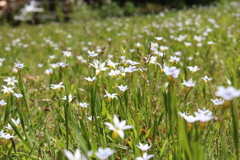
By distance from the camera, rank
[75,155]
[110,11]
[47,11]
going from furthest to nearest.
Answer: [47,11] → [110,11] → [75,155]

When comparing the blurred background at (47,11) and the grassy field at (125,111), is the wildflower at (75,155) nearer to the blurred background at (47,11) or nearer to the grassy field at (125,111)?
the grassy field at (125,111)

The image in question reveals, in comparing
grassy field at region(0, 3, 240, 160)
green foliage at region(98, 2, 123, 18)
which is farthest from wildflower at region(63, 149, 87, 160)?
green foliage at region(98, 2, 123, 18)

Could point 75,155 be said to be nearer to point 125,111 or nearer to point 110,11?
point 125,111

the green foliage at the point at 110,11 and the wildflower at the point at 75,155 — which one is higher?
the wildflower at the point at 75,155

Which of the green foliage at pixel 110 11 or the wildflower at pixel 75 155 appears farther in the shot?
the green foliage at pixel 110 11

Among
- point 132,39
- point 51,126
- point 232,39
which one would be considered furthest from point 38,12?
point 51,126

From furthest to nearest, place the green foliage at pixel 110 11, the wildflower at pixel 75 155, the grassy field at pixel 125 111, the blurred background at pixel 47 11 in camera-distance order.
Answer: the green foliage at pixel 110 11
the blurred background at pixel 47 11
the grassy field at pixel 125 111
the wildflower at pixel 75 155

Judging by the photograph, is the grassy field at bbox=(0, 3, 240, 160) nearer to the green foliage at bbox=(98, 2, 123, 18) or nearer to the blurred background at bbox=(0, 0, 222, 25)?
the blurred background at bbox=(0, 0, 222, 25)

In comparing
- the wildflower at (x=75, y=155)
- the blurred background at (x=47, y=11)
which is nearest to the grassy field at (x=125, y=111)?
the wildflower at (x=75, y=155)

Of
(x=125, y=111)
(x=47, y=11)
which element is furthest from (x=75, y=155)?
(x=47, y=11)

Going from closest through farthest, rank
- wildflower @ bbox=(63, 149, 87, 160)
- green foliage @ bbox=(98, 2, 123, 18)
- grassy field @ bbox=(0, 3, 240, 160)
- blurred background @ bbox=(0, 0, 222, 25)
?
wildflower @ bbox=(63, 149, 87, 160)
grassy field @ bbox=(0, 3, 240, 160)
blurred background @ bbox=(0, 0, 222, 25)
green foliage @ bbox=(98, 2, 123, 18)

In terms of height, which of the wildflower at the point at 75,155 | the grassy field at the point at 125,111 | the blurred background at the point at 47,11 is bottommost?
the blurred background at the point at 47,11
